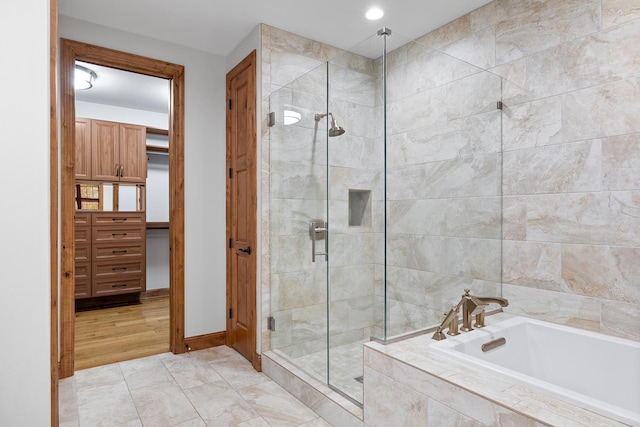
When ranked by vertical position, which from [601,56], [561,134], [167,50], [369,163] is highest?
[167,50]

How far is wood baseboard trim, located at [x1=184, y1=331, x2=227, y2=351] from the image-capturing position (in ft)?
10.2

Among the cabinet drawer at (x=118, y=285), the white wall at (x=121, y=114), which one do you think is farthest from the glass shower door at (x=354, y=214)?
→ the white wall at (x=121, y=114)

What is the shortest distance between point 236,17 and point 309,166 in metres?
1.23

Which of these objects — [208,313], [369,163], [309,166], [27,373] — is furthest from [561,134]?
[208,313]

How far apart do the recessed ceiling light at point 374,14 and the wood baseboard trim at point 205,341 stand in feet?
9.32

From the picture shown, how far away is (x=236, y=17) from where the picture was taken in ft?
8.70

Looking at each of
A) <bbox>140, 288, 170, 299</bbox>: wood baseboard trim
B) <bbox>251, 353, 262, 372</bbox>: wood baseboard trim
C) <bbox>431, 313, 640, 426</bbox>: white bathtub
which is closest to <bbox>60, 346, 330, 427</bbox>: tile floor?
<bbox>251, 353, 262, 372</bbox>: wood baseboard trim

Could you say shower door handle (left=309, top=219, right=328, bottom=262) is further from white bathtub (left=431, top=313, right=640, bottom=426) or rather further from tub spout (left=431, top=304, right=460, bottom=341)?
white bathtub (left=431, top=313, right=640, bottom=426)

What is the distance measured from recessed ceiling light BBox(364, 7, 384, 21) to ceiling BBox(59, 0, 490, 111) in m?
0.04

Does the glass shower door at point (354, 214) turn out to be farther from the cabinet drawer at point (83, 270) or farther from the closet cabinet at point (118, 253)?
the cabinet drawer at point (83, 270)

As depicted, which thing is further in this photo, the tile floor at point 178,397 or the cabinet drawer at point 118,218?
the cabinet drawer at point 118,218

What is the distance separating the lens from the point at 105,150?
15.2 ft

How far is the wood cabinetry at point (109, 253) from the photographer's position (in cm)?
443

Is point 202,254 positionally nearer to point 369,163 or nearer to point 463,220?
point 369,163
